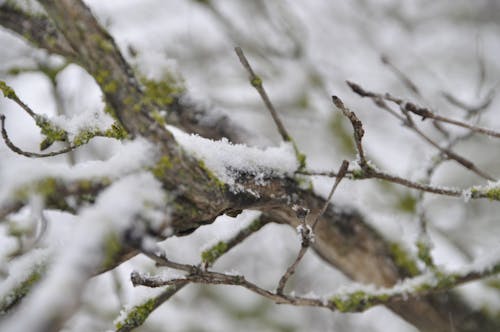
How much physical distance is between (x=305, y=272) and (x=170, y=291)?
12.2 ft

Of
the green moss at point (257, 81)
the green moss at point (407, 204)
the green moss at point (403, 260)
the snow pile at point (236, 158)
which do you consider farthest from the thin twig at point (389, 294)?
the green moss at point (407, 204)

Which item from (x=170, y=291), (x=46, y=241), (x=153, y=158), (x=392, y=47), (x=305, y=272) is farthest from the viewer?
(x=392, y=47)

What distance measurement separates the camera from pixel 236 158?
0.97 m

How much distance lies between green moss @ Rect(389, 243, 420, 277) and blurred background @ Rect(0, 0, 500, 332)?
527mm

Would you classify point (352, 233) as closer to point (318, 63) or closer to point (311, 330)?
point (318, 63)

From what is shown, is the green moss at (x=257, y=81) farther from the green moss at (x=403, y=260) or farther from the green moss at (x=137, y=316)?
the green moss at (x=403, y=260)

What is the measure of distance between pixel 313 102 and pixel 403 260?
257 cm

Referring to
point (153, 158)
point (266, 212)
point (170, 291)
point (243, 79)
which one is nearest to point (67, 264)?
point (153, 158)

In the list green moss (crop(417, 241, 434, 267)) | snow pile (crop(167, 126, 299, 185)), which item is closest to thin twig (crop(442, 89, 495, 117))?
green moss (crop(417, 241, 434, 267))

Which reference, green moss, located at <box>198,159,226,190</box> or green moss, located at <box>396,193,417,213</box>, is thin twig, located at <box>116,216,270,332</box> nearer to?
green moss, located at <box>198,159,226,190</box>

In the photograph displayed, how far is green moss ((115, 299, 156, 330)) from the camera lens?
1.06 meters

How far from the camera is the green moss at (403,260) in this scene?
1556 mm

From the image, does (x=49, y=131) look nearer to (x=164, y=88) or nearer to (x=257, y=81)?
(x=257, y=81)

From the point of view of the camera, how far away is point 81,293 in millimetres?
529
